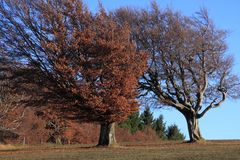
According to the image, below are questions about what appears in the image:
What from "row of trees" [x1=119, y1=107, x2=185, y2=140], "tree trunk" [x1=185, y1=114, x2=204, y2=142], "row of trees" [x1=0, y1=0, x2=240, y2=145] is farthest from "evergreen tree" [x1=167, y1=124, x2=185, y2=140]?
"row of trees" [x1=0, y1=0, x2=240, y2=145]

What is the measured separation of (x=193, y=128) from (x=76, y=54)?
13.7m

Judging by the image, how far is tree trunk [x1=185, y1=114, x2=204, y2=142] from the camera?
3920 cm

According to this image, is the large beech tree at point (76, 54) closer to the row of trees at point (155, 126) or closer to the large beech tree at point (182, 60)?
the large beech tree at point (182, 60)

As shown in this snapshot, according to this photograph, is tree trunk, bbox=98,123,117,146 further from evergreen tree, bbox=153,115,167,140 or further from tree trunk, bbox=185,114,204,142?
evergreen tree, bbox=153,115,167,140

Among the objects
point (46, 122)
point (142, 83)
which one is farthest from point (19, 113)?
point (142, 83)

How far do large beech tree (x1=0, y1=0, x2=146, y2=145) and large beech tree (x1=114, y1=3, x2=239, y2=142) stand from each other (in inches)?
218

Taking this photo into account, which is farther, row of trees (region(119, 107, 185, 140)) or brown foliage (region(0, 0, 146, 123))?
row of trees (region(119, 107, 185, 140))

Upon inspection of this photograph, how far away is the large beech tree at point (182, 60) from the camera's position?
120ft

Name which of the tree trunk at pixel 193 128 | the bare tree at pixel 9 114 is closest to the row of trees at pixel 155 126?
the bare tree at pixel 9 114

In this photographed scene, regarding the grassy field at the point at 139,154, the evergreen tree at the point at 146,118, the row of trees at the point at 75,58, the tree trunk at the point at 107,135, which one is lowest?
the grassy field at the point at 139,154

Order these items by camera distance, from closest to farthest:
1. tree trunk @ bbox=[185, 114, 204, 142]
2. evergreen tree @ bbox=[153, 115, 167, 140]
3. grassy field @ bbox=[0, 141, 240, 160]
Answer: grassy field @ bbox=[0, 141, 240, 160] < tree trunk @ bbox=[185, 114, 204, 142] < evergreen tree @ bbox=[153, 115, 167, 140]

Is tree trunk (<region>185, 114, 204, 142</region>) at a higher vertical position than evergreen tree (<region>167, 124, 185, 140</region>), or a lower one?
lower

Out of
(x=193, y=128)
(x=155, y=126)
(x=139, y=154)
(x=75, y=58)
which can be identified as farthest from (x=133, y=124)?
(x=139, y=154)

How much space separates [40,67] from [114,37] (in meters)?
4.86
